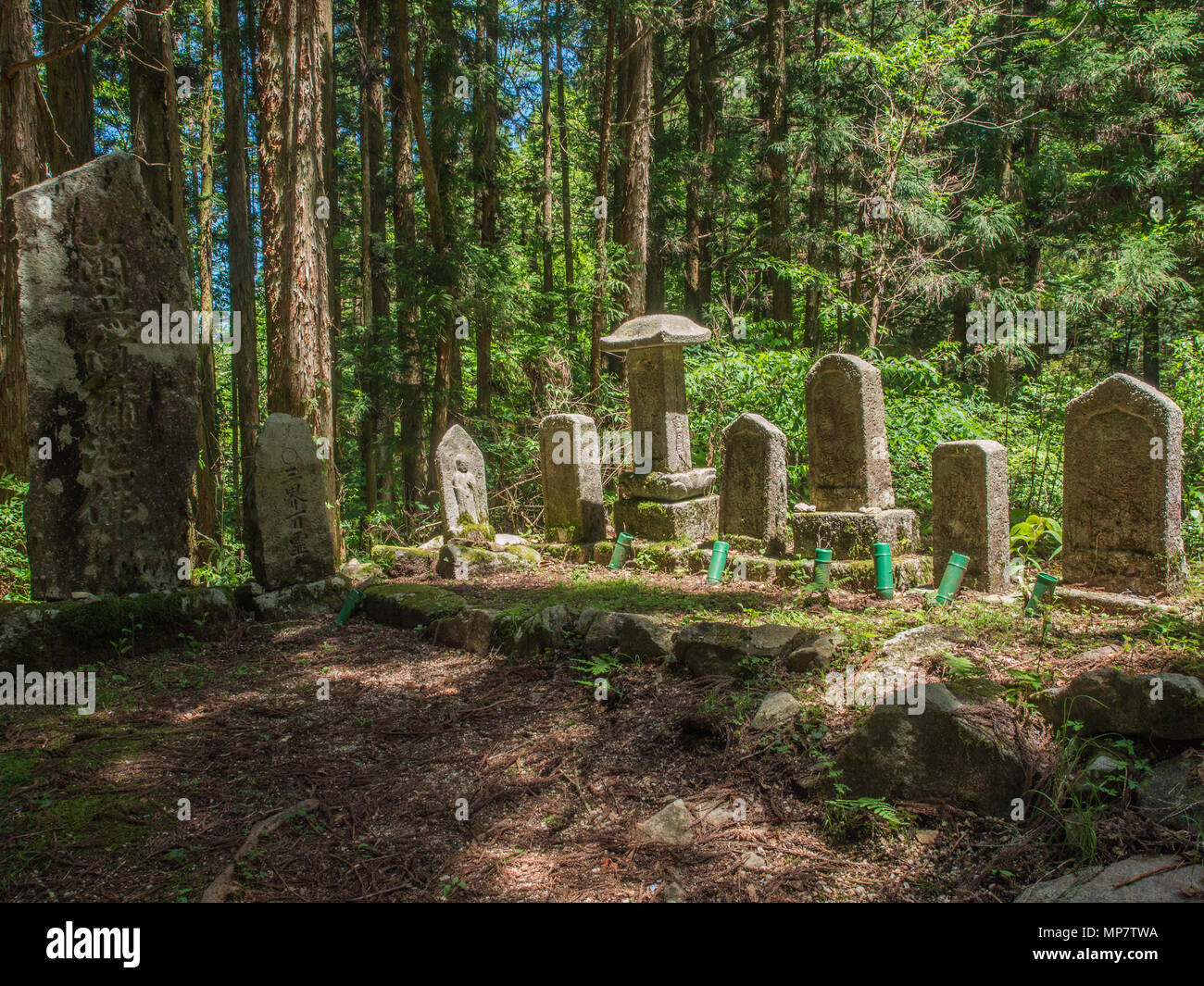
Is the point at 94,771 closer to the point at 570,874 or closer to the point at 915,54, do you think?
the point at 570,874

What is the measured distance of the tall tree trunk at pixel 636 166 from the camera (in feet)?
43.2

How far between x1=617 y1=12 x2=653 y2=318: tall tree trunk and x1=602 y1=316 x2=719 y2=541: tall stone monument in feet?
15.1

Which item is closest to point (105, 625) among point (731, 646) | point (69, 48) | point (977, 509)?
point (731, 646)

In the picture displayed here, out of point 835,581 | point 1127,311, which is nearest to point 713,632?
point 835,581

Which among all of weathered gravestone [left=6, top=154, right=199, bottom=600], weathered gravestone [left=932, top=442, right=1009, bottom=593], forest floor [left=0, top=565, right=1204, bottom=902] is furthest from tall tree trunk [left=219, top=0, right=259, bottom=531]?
weathered gravestone [left=932, top=442, right=1009, bottom=593]

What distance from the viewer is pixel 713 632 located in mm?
4586

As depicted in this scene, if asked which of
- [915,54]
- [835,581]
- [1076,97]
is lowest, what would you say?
[835,581]

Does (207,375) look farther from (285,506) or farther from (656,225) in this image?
(656,225)

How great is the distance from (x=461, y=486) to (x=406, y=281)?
443cm

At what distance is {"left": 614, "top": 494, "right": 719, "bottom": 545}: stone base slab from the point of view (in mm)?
8734

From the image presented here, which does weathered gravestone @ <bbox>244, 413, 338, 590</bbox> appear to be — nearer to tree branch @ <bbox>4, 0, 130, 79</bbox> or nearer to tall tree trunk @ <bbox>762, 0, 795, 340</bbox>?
tree branch @ <bbox>4, 0, 130, 79</bbox>

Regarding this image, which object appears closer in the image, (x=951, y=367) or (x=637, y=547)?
(x=637, y=547)
